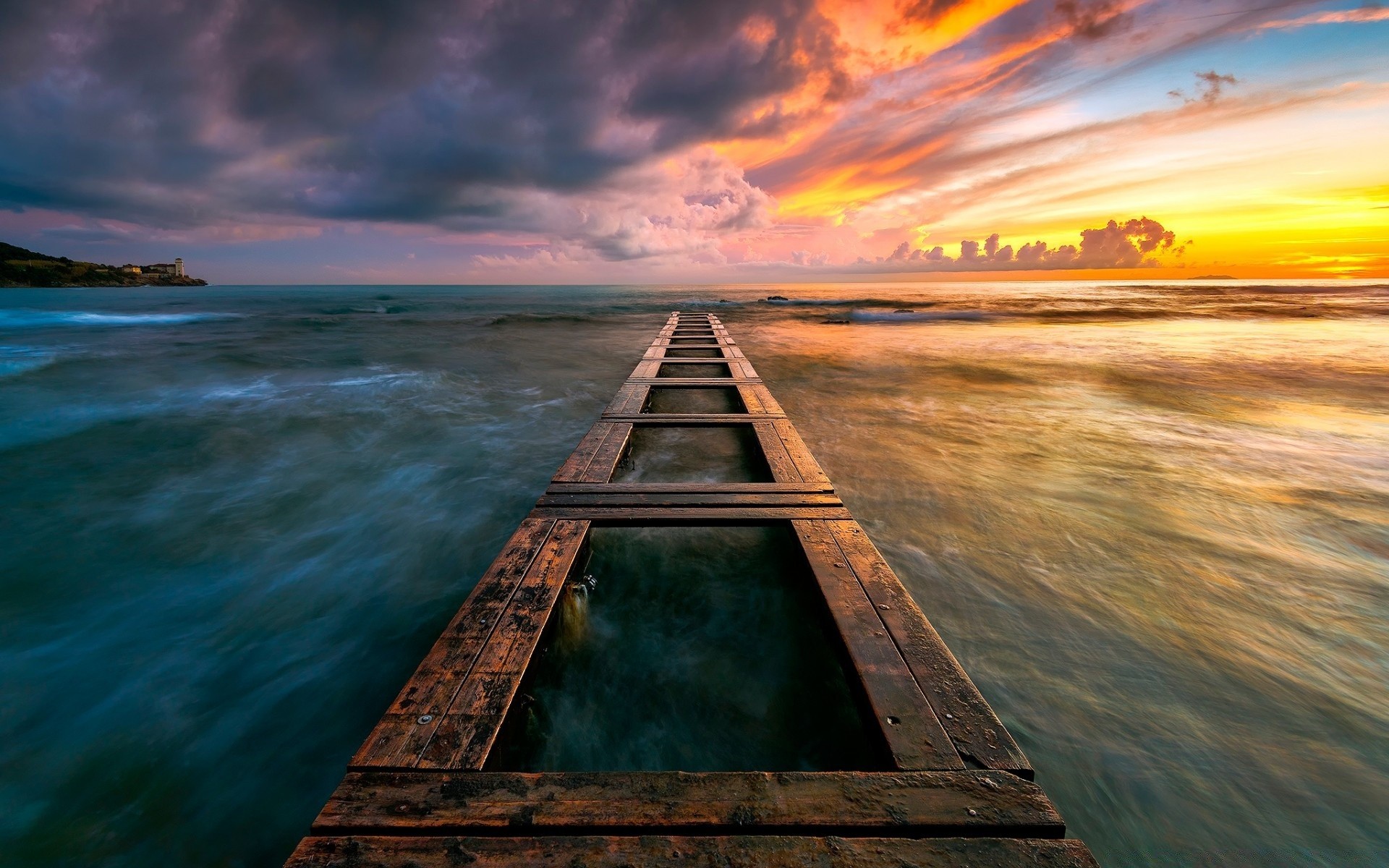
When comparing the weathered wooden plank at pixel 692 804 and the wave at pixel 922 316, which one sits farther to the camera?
the wave at pixel 922 316

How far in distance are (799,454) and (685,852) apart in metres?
3.10

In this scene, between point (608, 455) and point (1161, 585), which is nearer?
point (1161, 585)

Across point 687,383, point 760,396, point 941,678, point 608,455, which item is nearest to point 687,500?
point 608,455

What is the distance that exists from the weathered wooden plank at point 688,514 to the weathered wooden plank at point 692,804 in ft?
5.24

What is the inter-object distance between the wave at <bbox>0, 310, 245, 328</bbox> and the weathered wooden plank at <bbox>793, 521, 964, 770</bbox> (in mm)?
31277

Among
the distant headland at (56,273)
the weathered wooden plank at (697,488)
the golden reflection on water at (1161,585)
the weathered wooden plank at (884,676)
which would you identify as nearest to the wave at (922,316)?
the golden reflection on water at (1161,585)

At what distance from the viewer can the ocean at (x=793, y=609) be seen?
6.33 feet

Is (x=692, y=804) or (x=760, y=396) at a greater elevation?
(x=760, y=396)

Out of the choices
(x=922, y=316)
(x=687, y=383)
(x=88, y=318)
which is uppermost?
(x=88, y=318)

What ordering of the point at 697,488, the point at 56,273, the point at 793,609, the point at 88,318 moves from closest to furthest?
the point at 793,609 < the point at 697,488 < the point at 88,318 < the point at 56,273

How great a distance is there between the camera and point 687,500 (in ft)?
10.6

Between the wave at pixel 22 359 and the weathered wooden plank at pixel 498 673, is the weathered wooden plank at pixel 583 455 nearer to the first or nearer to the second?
the weathered wooden plank at pixel 498 673

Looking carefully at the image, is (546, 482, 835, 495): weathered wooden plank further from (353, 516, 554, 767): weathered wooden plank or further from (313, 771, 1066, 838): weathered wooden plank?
(313, 771, 1066, 838): weathered wooden plank

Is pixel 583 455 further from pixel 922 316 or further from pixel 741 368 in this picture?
pixel 922 316
